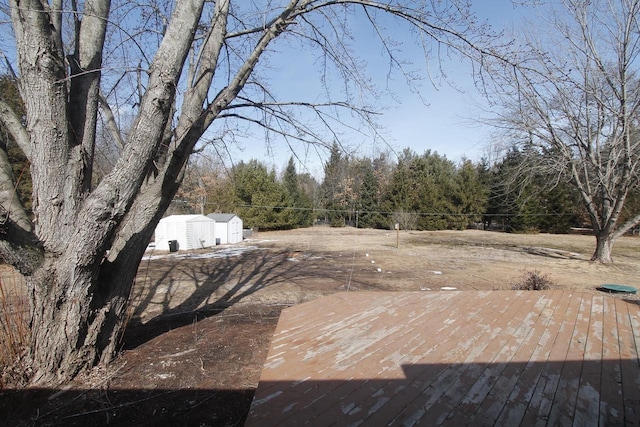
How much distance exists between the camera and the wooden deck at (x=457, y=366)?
5.78 feet

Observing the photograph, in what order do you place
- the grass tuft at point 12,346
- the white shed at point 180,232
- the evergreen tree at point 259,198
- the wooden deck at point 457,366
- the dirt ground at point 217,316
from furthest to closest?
the evergreen tree at point 259,198 → the white shed at point 180,232 → the grass tuft at point 12,346 → the dirt ground at point 217,316 → the wooden deck at point 457,366

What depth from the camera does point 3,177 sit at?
3.19 metres

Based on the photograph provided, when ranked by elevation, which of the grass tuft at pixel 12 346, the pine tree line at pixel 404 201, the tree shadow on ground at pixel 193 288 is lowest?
the tree shadow on ground at pixel 193 288

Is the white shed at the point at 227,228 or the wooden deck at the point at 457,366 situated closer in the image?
the wooden deck at the point at 457,366

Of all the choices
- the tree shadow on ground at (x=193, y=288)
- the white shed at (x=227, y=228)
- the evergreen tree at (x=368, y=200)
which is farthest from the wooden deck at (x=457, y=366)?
the evergreen tree at (x=368, y=200)

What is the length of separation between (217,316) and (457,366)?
5049 millimetres

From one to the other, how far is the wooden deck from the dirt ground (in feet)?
4.20

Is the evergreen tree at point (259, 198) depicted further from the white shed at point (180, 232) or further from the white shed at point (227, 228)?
the white shed at point (180, 232)

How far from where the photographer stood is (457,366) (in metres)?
2.28

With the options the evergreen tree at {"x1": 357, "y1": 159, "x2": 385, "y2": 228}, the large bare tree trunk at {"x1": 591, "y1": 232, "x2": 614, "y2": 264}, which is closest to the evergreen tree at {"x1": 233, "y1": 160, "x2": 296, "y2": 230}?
the evergreen tree at {"x1": 357, "y1": 159, "x2": 385, "y2": 228}

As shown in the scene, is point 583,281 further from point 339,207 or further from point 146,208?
point 339,207

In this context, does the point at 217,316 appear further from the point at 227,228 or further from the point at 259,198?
the point at 259,198

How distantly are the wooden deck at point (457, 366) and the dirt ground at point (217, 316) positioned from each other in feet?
4.20

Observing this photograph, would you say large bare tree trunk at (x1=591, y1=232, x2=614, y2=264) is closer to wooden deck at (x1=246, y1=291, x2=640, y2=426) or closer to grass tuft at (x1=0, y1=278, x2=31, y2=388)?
wooden deck at (x1=246, y1=291, x2=640, y2=426)
